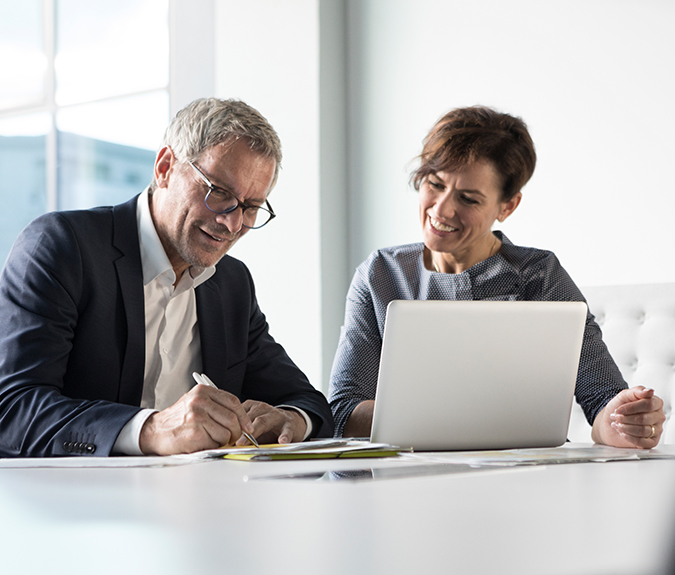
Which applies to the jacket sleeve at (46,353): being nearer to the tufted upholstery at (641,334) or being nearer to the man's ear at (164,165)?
the man's ear at (164,165)

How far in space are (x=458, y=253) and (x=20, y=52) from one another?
3156mm

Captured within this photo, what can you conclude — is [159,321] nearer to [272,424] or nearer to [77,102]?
[272,424]

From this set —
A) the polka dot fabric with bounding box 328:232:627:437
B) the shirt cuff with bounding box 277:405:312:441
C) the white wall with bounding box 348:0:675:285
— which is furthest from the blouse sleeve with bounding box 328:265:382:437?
the white wall with bounding box 348:0:675:285

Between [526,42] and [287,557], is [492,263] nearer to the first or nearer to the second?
[526,42]

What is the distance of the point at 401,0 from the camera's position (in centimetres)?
315

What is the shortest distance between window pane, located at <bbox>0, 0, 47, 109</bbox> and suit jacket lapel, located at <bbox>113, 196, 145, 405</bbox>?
287 centimetres

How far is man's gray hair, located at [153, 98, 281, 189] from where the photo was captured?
1567mm

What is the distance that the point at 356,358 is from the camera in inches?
68.2

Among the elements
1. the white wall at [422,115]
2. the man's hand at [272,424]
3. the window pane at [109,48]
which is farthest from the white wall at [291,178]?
the man's hand at [272,424]

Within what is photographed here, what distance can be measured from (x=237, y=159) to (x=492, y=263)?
702 millimetres

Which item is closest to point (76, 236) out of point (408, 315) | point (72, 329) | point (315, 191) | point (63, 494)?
point (72, 329)

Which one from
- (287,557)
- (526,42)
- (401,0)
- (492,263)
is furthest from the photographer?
(401,0)

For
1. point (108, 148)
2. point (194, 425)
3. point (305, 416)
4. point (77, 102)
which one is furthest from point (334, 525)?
point (77, 102)

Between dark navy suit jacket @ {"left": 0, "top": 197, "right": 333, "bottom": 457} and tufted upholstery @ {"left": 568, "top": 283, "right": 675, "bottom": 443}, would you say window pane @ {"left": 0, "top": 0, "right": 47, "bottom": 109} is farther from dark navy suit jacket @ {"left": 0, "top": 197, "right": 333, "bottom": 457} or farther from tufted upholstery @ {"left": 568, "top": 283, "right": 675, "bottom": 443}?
tufted upholstery @ {"left": 568, "top": 283, "right": 675, "bottom": 443}
